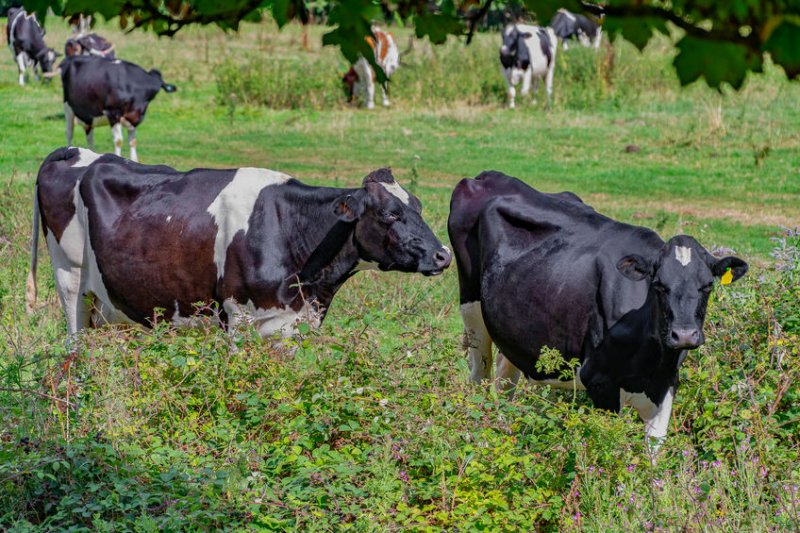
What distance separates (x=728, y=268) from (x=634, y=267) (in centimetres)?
50

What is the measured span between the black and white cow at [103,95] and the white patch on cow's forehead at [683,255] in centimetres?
1288

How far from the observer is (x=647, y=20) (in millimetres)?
2889

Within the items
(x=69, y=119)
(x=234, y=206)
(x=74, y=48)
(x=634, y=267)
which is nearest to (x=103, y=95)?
Result: (x=69, y=119)

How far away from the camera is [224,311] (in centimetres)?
754

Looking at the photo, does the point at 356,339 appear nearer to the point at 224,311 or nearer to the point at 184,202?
the point at 224,311

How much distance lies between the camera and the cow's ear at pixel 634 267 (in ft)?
20.7

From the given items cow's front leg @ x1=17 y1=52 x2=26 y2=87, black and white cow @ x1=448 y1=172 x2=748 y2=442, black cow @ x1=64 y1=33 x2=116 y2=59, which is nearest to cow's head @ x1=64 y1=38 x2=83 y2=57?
black cow @ x1=64 y1=33 x2=116 y2=59

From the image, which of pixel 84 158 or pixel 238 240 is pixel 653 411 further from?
pixel 84 158

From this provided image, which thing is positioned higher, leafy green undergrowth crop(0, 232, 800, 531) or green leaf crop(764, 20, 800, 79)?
green leaf crop(764, 20, 800, 79)

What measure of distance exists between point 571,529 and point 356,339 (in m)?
1.63

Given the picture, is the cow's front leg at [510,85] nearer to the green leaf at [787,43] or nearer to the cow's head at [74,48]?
the cow's head at [74,48]

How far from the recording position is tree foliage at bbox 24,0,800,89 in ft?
8.38

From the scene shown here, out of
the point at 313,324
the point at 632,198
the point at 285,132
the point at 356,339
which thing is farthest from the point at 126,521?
the point at 285,132

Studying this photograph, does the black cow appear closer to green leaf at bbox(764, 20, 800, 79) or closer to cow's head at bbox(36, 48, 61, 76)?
cow's head at bbox(36, 48, 61, 76)
